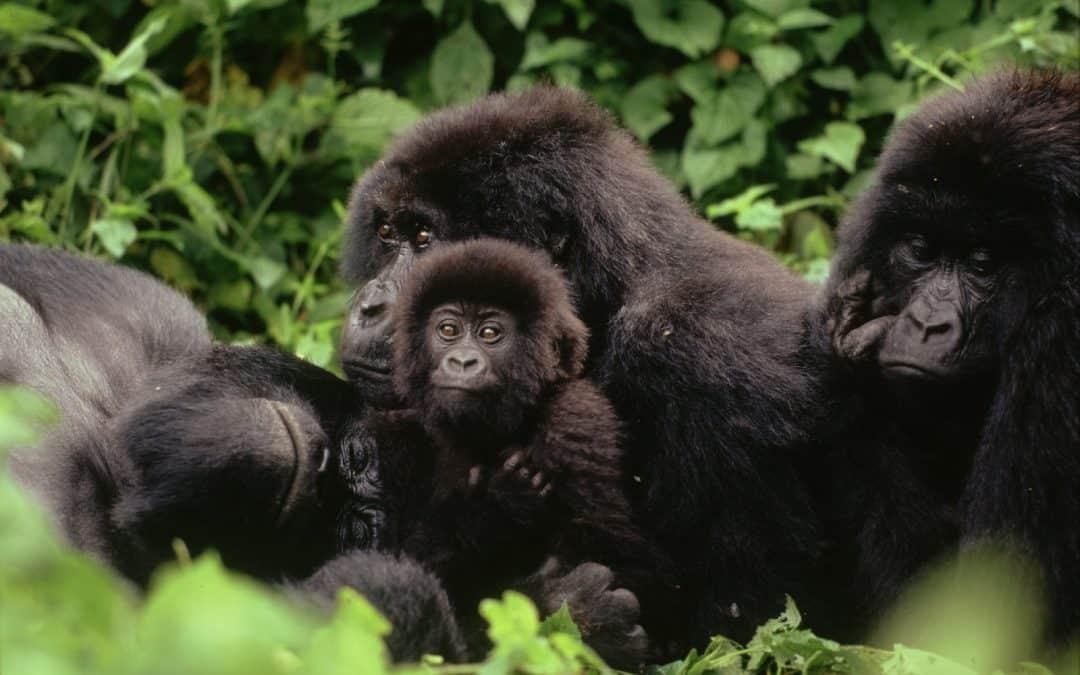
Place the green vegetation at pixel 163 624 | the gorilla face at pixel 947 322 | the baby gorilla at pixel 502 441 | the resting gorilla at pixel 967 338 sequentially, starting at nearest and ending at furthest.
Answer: the green vegetation at pixel 163 624, the resting gorilla at pixel 967 338, the gorilla face at pixel 947 322, the baby gorilla at pixel 502 441

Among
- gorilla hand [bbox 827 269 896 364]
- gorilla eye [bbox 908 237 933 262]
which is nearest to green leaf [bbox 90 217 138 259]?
gorilla hand [bbox 827 269 896 364]

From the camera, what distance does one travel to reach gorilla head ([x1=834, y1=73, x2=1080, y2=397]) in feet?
10.5

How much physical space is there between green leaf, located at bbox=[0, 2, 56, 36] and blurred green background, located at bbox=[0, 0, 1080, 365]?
0.5 inches

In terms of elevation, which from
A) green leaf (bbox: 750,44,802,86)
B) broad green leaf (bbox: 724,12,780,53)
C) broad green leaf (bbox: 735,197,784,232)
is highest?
broad green leaf (bbox: 724,12,780,53)

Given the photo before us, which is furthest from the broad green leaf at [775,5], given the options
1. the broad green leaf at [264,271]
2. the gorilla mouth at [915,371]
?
the gorilla mouth at [915,371]

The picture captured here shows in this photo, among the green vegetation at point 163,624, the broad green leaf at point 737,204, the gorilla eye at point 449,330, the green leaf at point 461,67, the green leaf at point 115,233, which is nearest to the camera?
the green vegetation at point 163,624

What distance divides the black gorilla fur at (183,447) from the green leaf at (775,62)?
2.72 meters

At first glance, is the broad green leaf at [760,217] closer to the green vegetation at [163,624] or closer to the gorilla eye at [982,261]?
the gorilla eye at [982,261]

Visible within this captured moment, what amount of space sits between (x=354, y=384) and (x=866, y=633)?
1449 mm

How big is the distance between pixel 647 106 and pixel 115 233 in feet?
7.33

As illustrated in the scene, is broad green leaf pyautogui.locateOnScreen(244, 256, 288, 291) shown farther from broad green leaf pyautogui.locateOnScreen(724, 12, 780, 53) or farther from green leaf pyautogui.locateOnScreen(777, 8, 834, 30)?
green leaf pyautogui.locateOnScreen(777, 8, 834, 30)

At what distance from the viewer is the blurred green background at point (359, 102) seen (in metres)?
5.94

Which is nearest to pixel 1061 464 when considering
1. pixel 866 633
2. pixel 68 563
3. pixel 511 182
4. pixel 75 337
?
pixel 866 633

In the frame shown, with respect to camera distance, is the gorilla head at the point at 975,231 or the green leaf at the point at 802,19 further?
the green leaf at the point at 802,19
